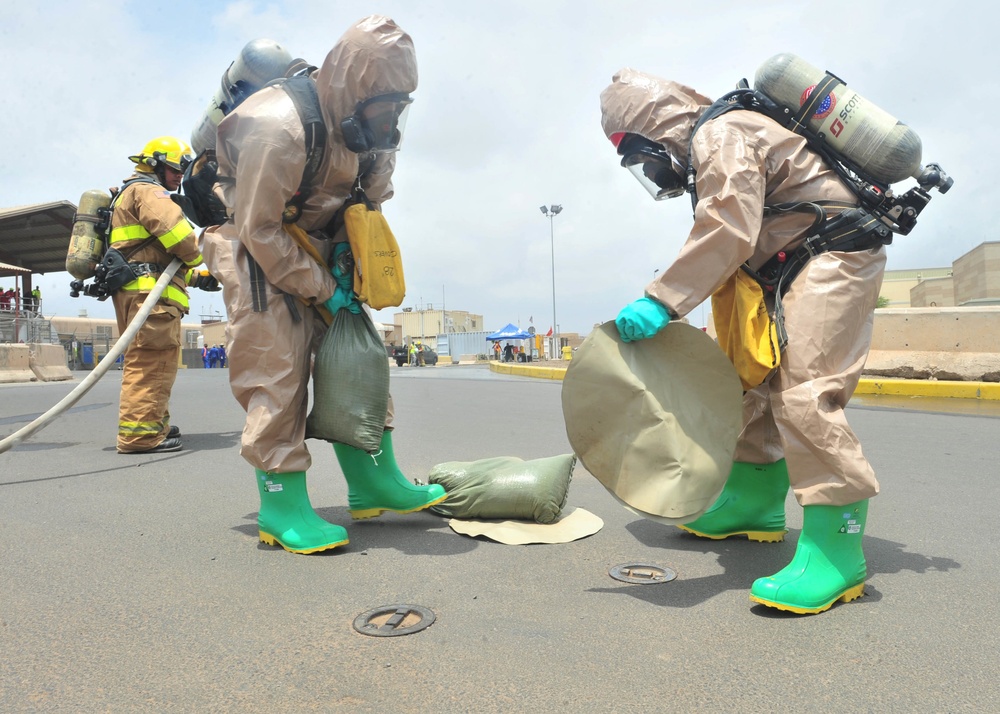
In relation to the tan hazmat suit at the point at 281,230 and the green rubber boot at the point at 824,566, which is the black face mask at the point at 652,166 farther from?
the green rubber boot at the point at 824,566

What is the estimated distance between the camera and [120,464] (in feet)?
15.5

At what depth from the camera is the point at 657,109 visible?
2725 mm

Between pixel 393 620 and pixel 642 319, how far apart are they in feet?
4.02

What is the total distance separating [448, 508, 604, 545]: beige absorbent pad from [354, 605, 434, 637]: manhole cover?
31.4 inches

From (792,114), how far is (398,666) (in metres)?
2.26

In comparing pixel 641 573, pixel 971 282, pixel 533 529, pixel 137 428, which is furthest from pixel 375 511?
pixel 971 282

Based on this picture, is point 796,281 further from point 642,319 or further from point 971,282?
point 971,282

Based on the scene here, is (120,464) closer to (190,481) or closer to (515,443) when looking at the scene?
(190,481)

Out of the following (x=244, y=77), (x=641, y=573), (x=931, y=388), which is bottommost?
(x=641, y=573)

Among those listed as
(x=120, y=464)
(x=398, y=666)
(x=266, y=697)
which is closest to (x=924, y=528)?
(x=398, y=666)

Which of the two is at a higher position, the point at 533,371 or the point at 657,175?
the point at 657,175

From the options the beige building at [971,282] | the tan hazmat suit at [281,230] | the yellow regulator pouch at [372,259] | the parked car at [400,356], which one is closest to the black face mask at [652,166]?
the tan hazmat suit at [281,230]

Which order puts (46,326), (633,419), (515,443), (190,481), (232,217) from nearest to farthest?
(633,419) < (232,217) < (190,481) < (515,443) < (46,326)

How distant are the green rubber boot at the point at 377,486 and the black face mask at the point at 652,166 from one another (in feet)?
5.31
